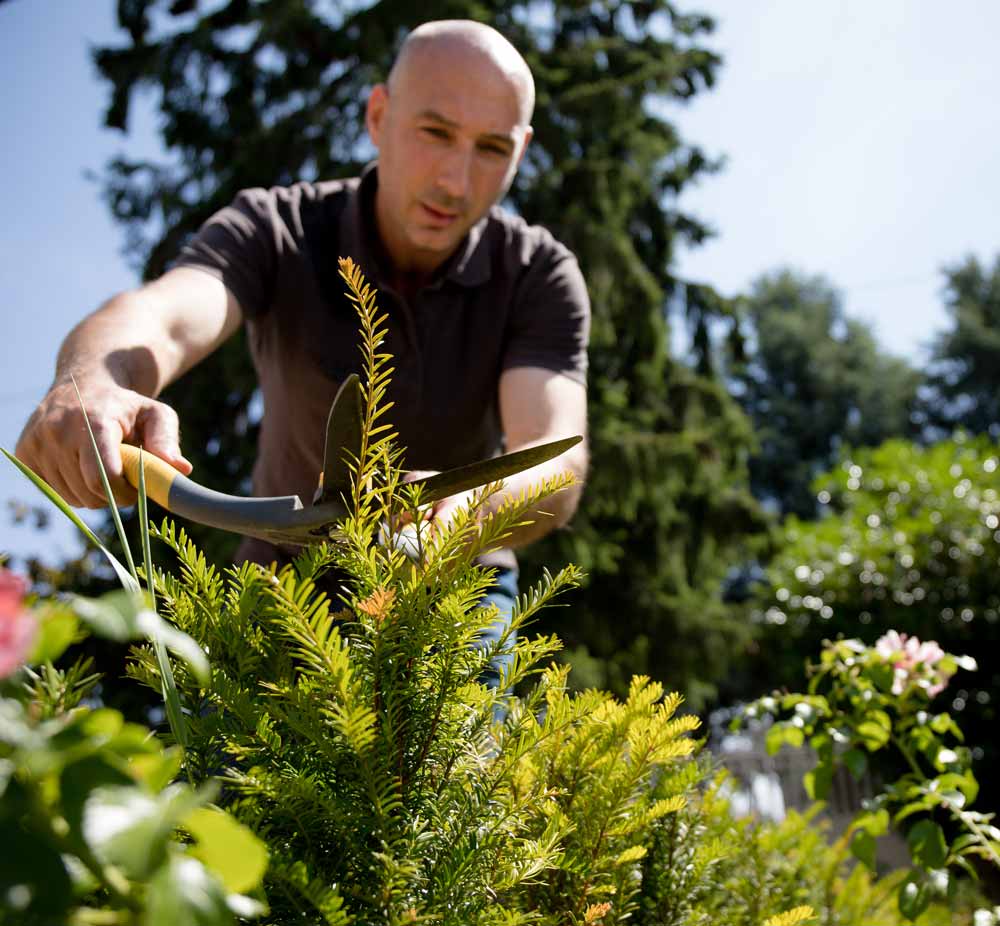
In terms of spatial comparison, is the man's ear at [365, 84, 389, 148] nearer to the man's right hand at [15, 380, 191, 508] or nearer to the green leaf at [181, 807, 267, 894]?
the man's right hand at [15, 380, 191, 508]

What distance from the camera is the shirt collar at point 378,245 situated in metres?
2.46

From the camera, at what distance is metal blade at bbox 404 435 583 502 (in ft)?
2.80

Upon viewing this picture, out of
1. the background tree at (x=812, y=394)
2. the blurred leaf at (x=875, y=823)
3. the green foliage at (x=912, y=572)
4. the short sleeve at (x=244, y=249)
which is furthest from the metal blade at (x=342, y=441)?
the background tree at (x=812, y=394)

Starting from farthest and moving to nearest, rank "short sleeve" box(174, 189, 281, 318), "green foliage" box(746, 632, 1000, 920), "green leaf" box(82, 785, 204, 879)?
"short sleeve" box(174, 189, 281, 318), "green foliage" box(746, 632, 1000, 920), "green leaf" box(82, 785, 204, 879)

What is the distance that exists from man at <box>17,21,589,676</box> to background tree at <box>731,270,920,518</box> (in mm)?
29030

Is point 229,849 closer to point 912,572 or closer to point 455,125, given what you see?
point 455,125

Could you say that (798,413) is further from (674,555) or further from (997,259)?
(674,555)

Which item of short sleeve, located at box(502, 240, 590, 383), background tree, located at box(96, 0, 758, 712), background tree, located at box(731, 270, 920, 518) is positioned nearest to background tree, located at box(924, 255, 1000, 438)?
background tree, located at box(731, 270, 920, 518)

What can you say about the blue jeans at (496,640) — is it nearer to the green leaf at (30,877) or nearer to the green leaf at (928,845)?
the green leaf at (30,877)

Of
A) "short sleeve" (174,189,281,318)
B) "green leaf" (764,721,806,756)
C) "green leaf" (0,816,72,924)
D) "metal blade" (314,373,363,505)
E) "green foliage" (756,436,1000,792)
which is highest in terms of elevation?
"short sleeve" (174,189,281,318)

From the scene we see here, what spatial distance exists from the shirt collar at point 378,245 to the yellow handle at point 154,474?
4.66ft

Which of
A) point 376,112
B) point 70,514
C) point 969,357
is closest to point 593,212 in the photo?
point 376,112

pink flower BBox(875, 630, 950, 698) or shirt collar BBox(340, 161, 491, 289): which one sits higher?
shirt collar BBox(340, 161, 491, 289)

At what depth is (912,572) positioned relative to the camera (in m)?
9.02
